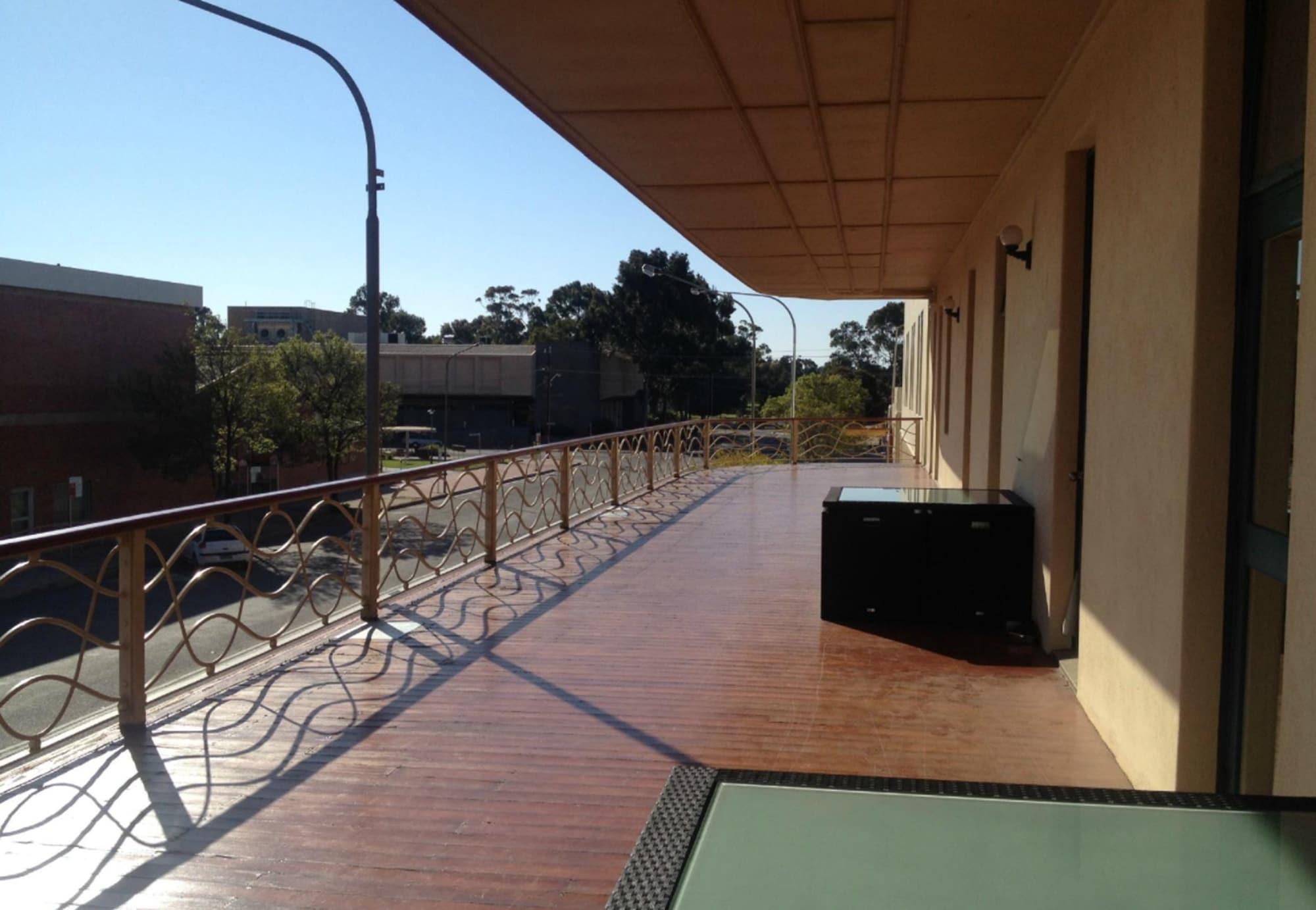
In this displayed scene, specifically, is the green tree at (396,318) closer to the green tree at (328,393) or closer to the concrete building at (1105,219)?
the green tree at (328,393)

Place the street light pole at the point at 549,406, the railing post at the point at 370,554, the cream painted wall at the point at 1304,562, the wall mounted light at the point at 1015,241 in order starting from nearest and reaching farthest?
the cream painted wall at the point at 1304,562 → the railing post at the point at 370,554 → the wall mounted light at the point at 1015,241 → the street light pole at the point at 549,406

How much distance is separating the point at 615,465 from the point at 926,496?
5.82 meters

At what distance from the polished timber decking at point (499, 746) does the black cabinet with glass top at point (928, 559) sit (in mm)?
205

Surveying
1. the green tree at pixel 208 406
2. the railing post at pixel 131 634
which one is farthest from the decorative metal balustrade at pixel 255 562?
the green tree at pixel 208 406

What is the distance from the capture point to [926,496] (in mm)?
6574

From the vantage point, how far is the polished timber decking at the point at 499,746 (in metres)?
3.12

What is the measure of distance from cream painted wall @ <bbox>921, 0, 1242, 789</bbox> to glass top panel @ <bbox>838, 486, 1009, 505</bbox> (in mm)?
801

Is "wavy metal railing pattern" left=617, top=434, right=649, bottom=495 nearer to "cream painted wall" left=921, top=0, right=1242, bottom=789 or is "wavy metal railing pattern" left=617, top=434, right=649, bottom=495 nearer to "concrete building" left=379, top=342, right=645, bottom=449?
"cream painted wall" left=921, top=0, right=1242, bottom=789

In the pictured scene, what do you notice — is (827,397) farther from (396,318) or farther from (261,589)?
(396,318)

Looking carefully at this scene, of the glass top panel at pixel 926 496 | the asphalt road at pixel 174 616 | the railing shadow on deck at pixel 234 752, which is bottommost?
the asphalt road at pixel 174 616

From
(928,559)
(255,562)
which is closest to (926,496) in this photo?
(928,559)

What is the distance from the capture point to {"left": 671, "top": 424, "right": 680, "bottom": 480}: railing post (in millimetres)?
15055

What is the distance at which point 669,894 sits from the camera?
1527 millimetres

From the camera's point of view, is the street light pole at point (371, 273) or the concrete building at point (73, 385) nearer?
the street light pole at point (371, 273)
